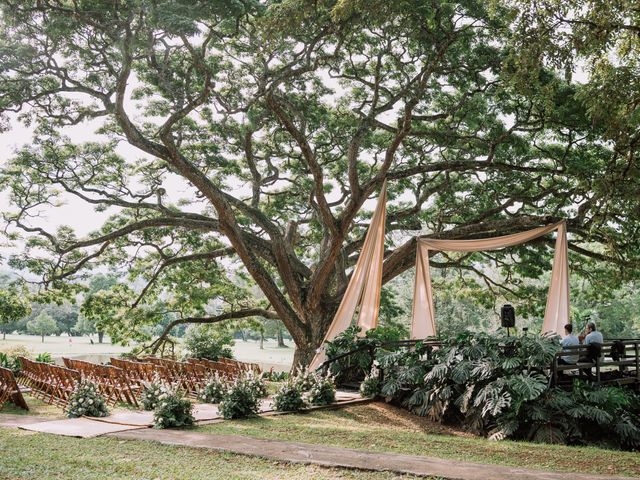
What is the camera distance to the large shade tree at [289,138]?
11.6 metres

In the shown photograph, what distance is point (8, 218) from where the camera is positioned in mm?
15875

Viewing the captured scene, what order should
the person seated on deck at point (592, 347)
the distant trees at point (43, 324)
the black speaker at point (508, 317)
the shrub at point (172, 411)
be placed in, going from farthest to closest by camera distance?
the distant trees at point (43, 324)
the black speaker at point (508, 317)
the person seated on deck at point (592, 347)
the shrub at point (172, 411)

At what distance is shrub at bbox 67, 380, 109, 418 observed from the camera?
8961mm

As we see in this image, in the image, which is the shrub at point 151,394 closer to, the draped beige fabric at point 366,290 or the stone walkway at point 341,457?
the stone walkway at point 341,457

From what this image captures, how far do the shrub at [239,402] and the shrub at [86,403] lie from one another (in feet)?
5.79

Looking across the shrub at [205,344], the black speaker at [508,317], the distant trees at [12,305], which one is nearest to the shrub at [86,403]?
the distant trees at [12,305]

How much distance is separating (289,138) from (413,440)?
1047cm

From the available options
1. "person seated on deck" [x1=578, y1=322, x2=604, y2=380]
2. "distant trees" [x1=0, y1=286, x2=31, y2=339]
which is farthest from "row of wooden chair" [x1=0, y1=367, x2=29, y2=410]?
"person seated on deck" [x1=578, y1=322, x2=604, y2=380]

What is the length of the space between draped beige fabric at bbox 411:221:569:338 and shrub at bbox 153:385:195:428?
6.75m

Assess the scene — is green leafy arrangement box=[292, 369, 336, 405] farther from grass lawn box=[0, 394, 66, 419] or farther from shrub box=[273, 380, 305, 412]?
grass lawn box=[0, 394, 66, 419]

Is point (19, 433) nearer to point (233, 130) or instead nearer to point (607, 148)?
point (233, 130)

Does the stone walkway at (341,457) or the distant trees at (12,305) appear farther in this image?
the distant trees at (12,305)

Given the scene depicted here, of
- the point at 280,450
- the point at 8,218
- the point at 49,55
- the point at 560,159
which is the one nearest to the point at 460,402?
the point at 280,450

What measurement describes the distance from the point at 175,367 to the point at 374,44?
27.6ft
